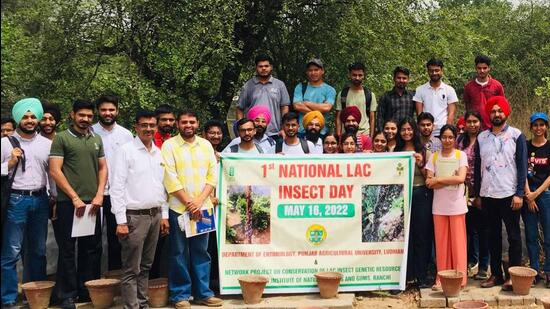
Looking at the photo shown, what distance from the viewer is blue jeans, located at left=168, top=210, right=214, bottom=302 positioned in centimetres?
534

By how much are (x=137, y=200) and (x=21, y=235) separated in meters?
1.28

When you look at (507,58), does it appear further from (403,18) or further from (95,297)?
(95,297)

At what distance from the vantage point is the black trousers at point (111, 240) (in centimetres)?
577

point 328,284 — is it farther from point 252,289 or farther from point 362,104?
point 362,104

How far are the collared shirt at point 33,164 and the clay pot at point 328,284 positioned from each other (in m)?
2.86

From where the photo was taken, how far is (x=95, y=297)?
548 centimetres

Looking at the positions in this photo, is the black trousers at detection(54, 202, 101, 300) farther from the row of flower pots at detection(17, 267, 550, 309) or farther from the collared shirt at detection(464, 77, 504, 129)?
the collared shirt at detection(464, 77, 504, 129)

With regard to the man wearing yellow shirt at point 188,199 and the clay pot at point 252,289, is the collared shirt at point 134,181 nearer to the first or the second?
the man wearing yellow shirt at point 188,199

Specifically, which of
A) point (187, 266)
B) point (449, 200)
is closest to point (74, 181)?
point (187, 266)

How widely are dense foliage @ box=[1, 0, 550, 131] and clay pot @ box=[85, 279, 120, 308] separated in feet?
11.7

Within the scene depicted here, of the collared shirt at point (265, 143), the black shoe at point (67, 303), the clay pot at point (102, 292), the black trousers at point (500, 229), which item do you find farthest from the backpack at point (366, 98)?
the black shoe at point (67, 303)

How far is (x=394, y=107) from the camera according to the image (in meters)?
7.19

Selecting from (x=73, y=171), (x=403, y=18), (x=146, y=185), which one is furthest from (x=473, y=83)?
(x=73, y=171)

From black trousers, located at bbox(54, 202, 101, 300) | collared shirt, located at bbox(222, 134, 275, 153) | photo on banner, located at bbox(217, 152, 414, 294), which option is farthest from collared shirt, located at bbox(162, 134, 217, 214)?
black trousers, located at bbox(54, 202, 101, 300)
